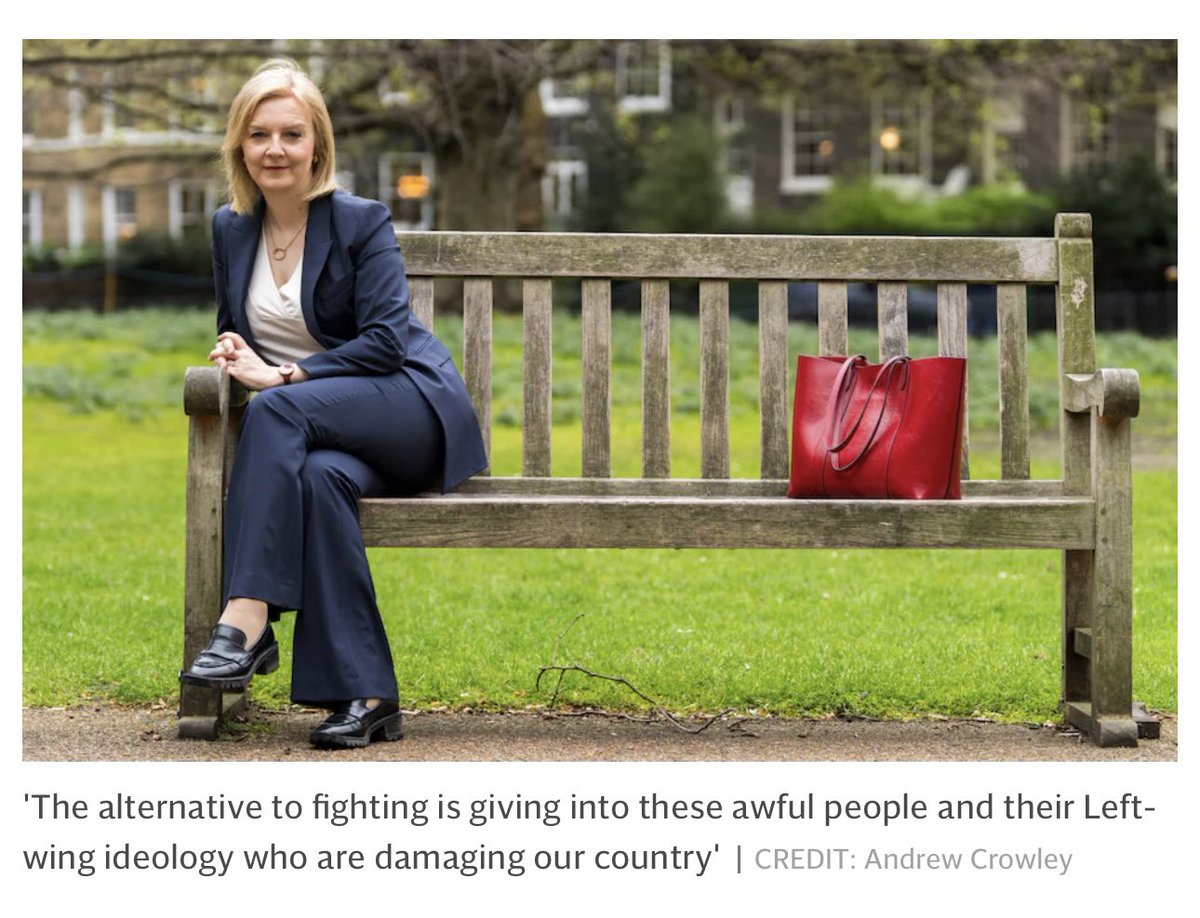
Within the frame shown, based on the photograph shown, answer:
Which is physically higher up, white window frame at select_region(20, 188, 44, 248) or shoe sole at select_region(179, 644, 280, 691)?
white window frame at select_region(20, 188, 44, 248)

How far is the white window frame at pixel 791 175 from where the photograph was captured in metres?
33.1

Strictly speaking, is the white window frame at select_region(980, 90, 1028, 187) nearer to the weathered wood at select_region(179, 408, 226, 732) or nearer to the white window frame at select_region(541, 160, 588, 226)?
the white window frame at select_region(541, 160, 588, 226)

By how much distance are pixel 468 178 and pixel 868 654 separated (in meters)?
12.1

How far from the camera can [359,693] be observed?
3.89m

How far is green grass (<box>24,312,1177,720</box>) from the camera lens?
15.3ft

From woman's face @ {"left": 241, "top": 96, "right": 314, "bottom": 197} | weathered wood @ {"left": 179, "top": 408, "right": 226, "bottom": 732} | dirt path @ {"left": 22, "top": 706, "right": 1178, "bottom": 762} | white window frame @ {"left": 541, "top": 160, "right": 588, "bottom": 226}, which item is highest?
white window frame @ {"left": 541, "top": 160, "right": 588, "bottom": 226}

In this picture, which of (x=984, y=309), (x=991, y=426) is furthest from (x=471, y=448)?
(x=984, y=309)

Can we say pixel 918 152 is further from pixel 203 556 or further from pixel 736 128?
pixel 203 556

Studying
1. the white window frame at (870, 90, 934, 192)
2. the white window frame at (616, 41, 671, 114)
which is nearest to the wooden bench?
the white window frame at (616, 41, 671, 114)

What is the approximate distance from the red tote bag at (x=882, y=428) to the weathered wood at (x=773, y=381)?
0.36m

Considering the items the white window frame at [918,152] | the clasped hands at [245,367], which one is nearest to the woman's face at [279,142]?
the clasped hands at [245,367]

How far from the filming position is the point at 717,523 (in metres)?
4.07

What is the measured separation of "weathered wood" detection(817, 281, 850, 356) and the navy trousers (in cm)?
139
